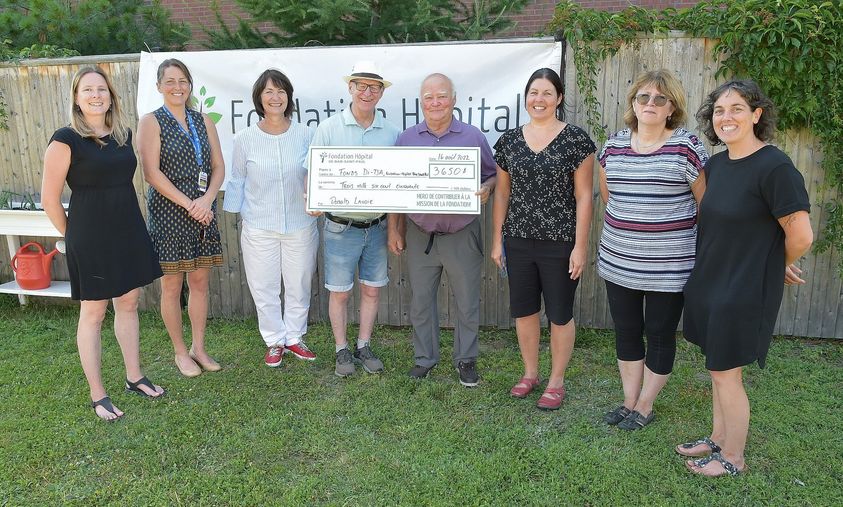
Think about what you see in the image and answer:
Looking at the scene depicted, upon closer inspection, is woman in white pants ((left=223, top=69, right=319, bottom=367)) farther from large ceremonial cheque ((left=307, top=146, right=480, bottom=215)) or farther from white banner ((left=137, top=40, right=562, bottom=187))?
white banner ((left=137, top=40, right=562, bottom=187))

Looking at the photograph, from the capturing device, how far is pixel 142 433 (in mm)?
3383

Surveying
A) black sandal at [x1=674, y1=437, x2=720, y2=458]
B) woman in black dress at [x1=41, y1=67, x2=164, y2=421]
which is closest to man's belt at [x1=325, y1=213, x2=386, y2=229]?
woman in black dress at [x1=41, y1=67, x2=164, y2=421]

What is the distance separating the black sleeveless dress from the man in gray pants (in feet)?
5.08

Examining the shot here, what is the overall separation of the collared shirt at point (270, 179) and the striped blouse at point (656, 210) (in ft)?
6.27

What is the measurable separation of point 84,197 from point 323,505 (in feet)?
6.86

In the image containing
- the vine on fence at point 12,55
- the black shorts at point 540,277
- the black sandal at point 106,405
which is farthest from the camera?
the vine on fence at point 12,55

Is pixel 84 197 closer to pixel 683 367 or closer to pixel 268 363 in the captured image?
pixel 268 363

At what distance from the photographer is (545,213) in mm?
3381

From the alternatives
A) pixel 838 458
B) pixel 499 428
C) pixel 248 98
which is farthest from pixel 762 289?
pixel 248 98

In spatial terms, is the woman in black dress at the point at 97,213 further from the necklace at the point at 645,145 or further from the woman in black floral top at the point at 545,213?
the necklace at the point at 645,145

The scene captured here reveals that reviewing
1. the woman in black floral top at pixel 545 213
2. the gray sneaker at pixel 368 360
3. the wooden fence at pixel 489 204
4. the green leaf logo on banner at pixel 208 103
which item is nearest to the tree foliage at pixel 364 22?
the green leaf logo on banner at pixel 208 103

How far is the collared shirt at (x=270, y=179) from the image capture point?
12.8 feet

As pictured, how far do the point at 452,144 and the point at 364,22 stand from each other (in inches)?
82.5

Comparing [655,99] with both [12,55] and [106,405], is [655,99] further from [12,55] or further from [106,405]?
[12,55]
